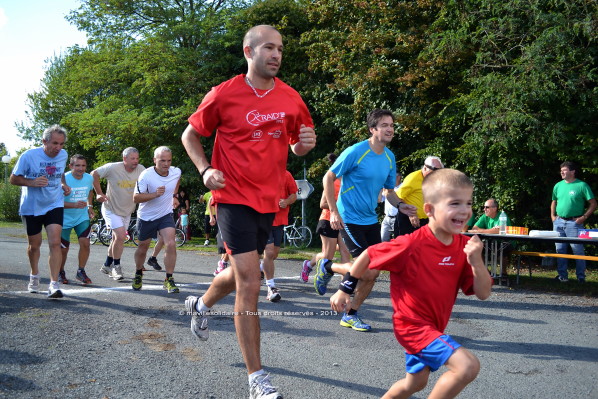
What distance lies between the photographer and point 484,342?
5629mm

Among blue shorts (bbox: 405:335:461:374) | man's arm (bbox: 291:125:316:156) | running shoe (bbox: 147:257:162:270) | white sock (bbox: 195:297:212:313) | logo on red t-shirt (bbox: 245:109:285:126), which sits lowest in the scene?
running shoe (bbox: 147:257:162:270)

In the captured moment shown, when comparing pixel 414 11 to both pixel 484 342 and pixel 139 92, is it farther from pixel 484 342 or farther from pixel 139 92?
pixel 139 92

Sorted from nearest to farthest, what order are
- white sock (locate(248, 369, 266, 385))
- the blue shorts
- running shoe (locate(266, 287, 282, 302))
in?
1. the blue shorts
2. white sock (locate(248, 369, 266, 385))
3. running shoe (locate(266, 287, 282, 302))

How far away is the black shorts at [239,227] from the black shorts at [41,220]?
14.3 ft

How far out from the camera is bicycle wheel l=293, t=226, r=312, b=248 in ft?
67.5

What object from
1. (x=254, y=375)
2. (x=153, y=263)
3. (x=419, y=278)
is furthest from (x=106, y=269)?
(x=419, y=278)

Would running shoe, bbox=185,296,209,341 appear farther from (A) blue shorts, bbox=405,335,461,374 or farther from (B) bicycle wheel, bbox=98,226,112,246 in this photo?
(B) bicycle wheel, bbox=98,226,112,246

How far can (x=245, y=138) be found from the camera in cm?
397

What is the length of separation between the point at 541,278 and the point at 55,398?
9655 mm

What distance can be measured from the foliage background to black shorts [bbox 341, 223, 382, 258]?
22.2 ft

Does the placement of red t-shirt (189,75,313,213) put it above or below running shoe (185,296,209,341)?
above

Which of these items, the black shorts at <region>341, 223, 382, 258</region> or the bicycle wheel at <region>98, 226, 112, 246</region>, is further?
the bicycle wheel at <region>98, 226, 112, 246</region>

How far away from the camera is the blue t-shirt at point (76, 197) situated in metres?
9.05

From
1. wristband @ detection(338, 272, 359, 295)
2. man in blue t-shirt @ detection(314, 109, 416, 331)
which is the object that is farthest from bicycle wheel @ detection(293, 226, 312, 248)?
wristband @ detection(338, 272, 359, 295)
